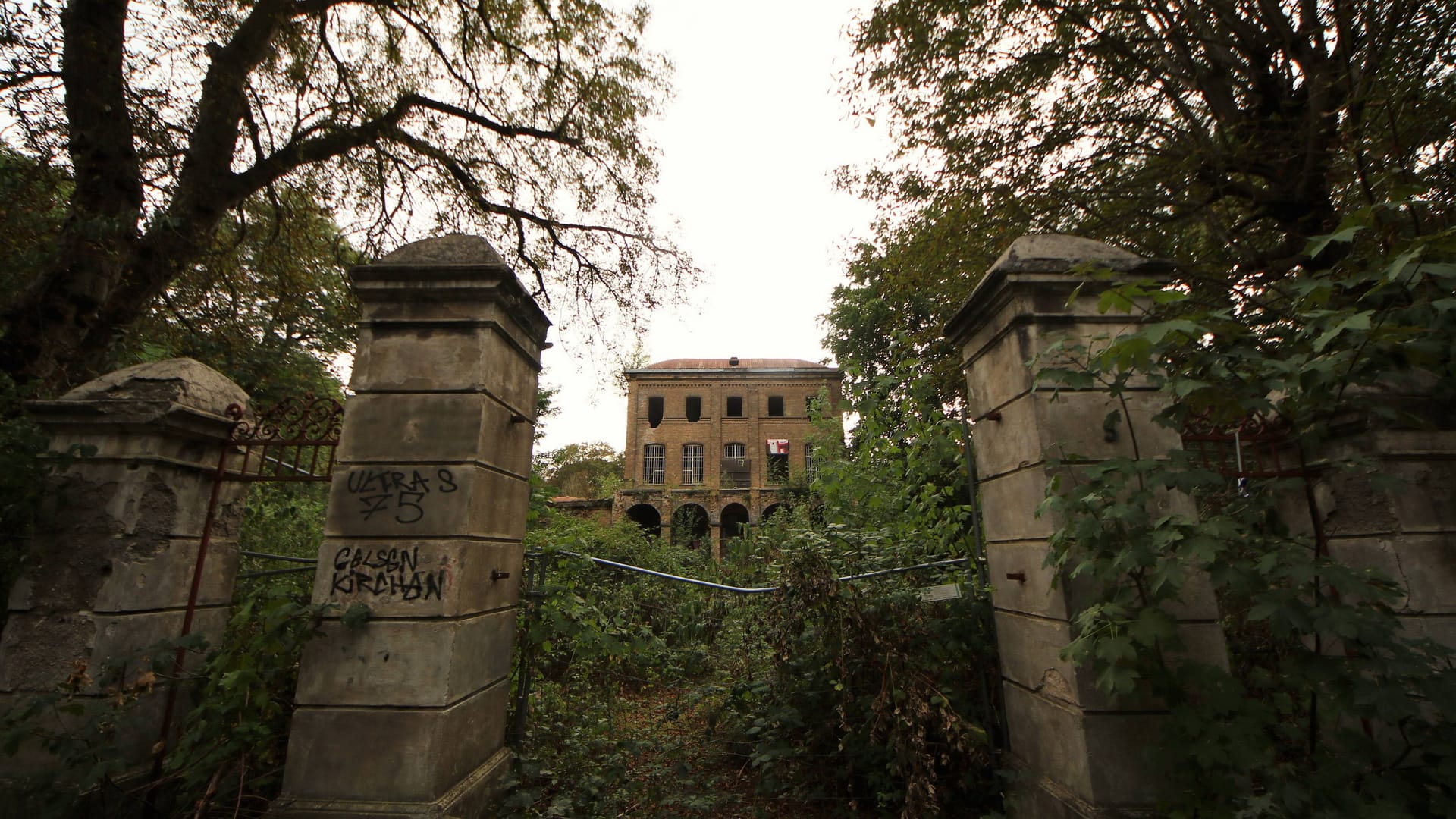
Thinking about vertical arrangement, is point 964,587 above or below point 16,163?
below

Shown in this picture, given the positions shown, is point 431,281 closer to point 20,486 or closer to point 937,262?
A: point 20,486

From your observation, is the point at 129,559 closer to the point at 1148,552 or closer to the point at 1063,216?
the point at 1148,552

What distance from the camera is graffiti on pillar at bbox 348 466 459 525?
2.95 meters

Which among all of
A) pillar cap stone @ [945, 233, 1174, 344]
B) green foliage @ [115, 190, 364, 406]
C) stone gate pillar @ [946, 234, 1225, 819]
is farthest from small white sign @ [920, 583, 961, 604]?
green foliage @ [115, 190, 364, 406]

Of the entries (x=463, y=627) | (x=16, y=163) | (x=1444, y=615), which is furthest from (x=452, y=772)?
(x=16, y=163)

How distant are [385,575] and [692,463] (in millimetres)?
27031

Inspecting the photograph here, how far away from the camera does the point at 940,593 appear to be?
3414 millimetres

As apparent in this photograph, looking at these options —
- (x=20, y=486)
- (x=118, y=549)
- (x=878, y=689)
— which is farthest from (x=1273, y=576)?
(x=20, y=486)

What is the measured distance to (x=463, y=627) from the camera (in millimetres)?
2924

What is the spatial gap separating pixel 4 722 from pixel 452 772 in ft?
6.17

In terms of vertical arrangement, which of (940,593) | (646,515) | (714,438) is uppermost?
(714,438)

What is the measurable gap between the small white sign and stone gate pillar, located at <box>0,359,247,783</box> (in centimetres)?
389

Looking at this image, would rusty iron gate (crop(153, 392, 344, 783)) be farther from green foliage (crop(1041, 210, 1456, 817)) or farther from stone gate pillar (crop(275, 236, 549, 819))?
green foliage (crop(1041, 210, 1456, 817))

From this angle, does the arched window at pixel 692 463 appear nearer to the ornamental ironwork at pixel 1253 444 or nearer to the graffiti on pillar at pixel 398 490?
the graffiti on pillar at pixel 398 490
